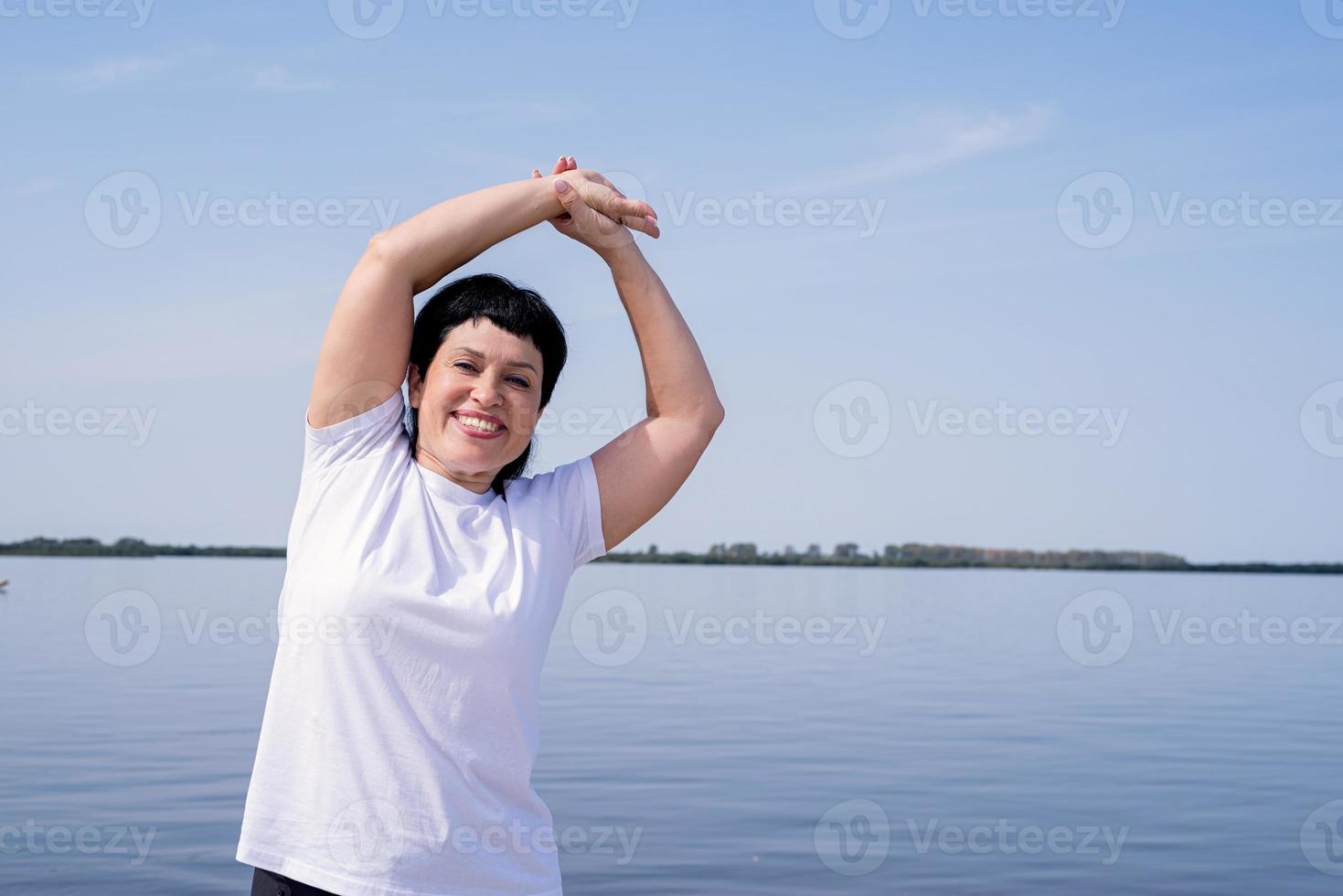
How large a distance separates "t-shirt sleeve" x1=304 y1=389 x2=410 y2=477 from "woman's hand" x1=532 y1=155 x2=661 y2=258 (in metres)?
0.55

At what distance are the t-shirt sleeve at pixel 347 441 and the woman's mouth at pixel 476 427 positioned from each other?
128 mm

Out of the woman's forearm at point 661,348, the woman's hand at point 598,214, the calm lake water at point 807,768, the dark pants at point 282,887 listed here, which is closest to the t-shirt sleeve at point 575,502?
the woman's forearm at point 661,348

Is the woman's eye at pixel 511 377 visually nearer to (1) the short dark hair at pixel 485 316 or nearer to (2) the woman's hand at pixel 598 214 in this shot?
(1) the short dark hair at pixel 485 316

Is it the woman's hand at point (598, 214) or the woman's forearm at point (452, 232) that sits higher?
the woman's hand at point (598, 214)

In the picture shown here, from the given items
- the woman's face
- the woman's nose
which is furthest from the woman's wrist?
the woman's nose

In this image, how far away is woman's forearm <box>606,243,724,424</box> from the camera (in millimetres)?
2717

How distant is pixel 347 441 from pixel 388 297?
273 mm

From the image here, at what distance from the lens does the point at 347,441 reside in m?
2.41

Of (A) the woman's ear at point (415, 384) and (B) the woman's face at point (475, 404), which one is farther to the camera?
(A) the woman's ear at point (415, 384)

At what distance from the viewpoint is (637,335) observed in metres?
2.75

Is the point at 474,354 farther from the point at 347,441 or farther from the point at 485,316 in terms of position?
the point at 347,441

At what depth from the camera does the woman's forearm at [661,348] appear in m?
2.72

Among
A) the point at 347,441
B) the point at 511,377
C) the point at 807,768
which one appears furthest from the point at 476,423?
the point at 807,768

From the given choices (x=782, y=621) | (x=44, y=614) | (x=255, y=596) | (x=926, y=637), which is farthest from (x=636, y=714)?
(x=255, y=596)
